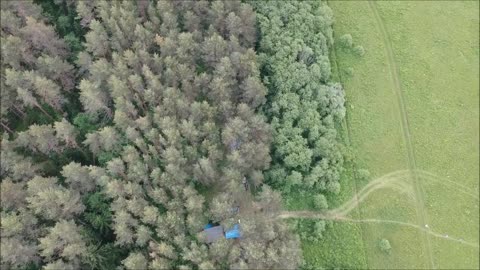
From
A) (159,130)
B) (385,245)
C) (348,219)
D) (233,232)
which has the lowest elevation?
(385,245)

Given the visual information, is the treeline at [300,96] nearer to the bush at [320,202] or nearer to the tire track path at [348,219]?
the bush at [320,202]

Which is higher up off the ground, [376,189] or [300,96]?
[300,96]

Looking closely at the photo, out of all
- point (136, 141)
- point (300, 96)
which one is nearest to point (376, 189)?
point (300, 96)

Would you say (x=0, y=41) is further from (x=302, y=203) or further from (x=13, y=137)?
(x=302, y=203)

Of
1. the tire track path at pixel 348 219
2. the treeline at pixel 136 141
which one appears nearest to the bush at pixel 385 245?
the tire track path at pixel 348 219

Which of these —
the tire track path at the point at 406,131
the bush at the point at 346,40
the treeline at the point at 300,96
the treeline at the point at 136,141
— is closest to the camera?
the treeline at the point at 136,141

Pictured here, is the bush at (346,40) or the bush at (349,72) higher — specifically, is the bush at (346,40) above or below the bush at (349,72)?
A: above

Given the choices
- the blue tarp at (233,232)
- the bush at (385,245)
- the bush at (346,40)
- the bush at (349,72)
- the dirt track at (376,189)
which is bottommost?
the bush at (385,245)

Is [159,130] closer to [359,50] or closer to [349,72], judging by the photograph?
[349,72]
